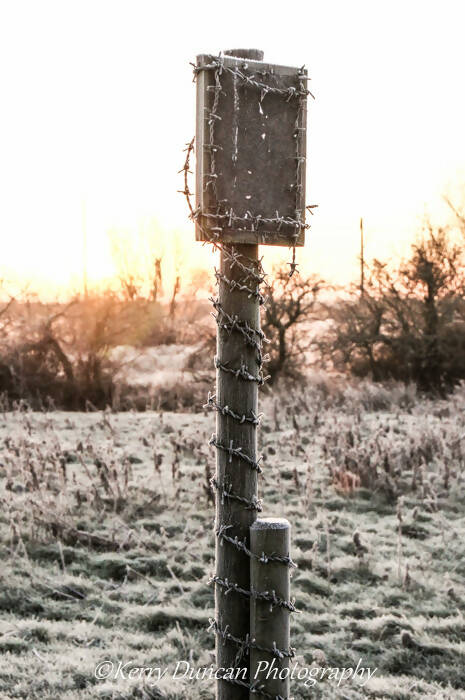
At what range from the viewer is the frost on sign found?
9.24 ft

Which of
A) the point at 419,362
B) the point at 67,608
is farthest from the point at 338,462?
the point at 419,362

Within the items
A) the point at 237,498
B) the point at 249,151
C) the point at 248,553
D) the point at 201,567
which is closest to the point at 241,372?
the point at 237,498

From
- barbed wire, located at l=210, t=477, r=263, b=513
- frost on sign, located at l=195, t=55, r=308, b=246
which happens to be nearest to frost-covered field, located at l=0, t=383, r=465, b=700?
barbed wire, located at l=210, t=477, r=263, b=513

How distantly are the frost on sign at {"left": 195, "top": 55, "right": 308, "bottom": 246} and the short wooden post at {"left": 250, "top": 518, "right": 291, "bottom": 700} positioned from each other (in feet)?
3.74

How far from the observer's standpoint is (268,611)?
9.62ft

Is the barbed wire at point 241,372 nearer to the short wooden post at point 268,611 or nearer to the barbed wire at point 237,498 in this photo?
the barbed wire at point 237,498

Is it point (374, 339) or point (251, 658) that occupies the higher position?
point (374, 339)

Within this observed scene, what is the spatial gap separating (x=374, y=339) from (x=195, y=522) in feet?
48.1

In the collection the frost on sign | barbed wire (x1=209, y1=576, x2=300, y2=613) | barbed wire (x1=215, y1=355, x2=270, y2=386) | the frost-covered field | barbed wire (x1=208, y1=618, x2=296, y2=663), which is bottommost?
the frost-covered field

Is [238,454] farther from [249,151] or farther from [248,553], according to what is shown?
[249,151]

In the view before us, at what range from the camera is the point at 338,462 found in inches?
369

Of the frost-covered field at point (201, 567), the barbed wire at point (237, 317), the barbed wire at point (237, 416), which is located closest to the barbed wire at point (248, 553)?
the barbed wire at point (237, 317)

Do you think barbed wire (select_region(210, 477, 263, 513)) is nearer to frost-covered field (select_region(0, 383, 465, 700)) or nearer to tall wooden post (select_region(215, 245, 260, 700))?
tall wooden post (select_region(215, 245, 260, 700))

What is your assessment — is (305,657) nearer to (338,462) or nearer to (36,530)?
(36,530)
